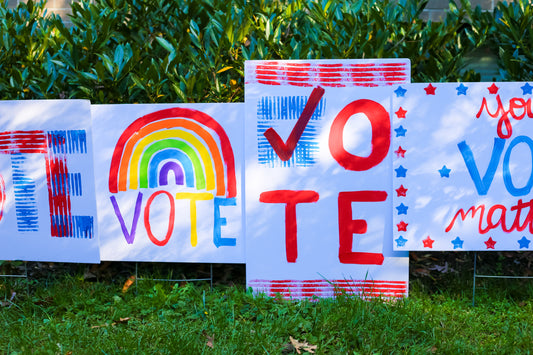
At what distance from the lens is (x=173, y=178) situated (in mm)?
3291

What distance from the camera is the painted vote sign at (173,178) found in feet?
10.7

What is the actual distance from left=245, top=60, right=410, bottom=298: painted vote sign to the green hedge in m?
0.36

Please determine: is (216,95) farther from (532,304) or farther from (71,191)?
(532,304)

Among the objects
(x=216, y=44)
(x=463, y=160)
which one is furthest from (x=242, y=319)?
(x=216, y=44)

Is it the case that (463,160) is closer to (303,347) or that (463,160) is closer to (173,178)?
(303,347)

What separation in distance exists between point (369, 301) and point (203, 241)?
42.9 inches

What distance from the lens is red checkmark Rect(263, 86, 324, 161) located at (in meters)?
3.22

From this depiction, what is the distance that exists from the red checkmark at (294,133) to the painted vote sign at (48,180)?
3.80 ft

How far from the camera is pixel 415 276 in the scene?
3.60 metres

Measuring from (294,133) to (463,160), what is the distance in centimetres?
103

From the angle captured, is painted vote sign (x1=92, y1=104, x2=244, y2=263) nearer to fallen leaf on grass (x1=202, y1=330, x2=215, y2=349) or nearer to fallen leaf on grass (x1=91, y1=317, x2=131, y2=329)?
fallen leaf on grass (x1=91, y1=317, x2=131, y2=329)

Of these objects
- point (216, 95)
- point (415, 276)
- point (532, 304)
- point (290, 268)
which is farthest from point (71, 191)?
point (532, 304)

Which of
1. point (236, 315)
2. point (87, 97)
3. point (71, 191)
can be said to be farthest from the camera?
point (87, 97)

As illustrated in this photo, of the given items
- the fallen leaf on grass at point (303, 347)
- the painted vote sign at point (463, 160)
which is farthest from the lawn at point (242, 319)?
the painted vote sign at point (463, 160)
